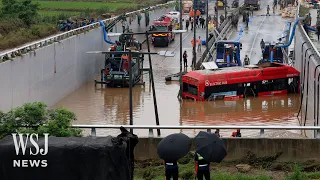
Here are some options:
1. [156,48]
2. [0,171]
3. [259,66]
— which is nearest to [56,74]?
[259,66]

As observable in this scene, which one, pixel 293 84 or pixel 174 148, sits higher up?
pixel 174 148

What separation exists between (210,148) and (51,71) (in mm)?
28269

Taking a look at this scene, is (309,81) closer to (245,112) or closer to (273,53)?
(245,112)

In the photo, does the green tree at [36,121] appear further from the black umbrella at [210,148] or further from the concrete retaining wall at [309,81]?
the concrete retaining wall at [309,81]

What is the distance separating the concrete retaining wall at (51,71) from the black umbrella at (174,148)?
19.0m

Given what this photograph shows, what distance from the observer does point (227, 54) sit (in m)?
49.3

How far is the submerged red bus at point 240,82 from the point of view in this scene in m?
40.5

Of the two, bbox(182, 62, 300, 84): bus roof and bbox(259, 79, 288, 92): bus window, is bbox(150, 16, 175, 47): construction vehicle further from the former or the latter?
bbox(259, 79, 288, 92): bus window

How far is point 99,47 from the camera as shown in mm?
55531

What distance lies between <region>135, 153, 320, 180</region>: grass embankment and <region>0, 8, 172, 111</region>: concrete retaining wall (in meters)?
16.2

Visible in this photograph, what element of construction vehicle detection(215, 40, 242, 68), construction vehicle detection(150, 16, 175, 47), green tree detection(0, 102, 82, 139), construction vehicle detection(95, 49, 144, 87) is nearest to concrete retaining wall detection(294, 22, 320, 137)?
construction vehicle detection(215, 40, 242, 68)

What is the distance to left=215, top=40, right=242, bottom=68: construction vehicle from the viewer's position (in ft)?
160

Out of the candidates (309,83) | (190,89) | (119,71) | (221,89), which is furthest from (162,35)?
(309,83)

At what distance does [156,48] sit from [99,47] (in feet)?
34.4
